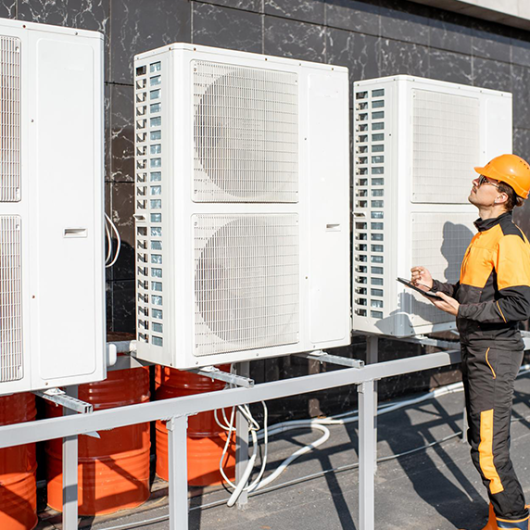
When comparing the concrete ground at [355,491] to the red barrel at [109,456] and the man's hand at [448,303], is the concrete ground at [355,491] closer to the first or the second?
the red barrel at [109,456]

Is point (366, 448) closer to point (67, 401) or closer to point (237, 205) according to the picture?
point (237, 205)

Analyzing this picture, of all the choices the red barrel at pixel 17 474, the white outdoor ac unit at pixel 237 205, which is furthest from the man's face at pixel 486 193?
the red barrel at pixel 17 474

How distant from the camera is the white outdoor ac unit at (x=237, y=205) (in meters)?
2.51

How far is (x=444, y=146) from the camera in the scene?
3.32 m

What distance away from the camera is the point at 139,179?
2705 mm

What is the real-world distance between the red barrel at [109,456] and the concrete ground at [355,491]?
95 millimetres

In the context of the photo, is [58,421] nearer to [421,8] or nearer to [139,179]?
[139,179]

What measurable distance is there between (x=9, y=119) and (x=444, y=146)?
1950 millimetres

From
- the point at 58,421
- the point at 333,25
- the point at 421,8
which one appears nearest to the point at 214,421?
the point at 58,421

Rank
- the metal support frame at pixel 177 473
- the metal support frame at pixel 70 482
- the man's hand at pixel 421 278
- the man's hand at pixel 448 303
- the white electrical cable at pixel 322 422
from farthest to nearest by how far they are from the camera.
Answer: the white electrical cable at pixel 322 422 → the man's hand at pixel 421 278 → the man's hand at pixel 448 303 → the metal support frame at pixel 70 482 → the metal support frame at pixel 177 473

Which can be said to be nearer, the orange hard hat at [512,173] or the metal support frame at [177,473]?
the metal support frame at [177,473]

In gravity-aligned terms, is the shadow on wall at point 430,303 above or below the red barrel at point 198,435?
above

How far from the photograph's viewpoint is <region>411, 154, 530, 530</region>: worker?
280 cm

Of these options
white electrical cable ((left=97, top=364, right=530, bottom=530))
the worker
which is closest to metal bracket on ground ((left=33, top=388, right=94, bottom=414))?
white electrical cable ((left=97, top=364, right=530, bottom=530))
